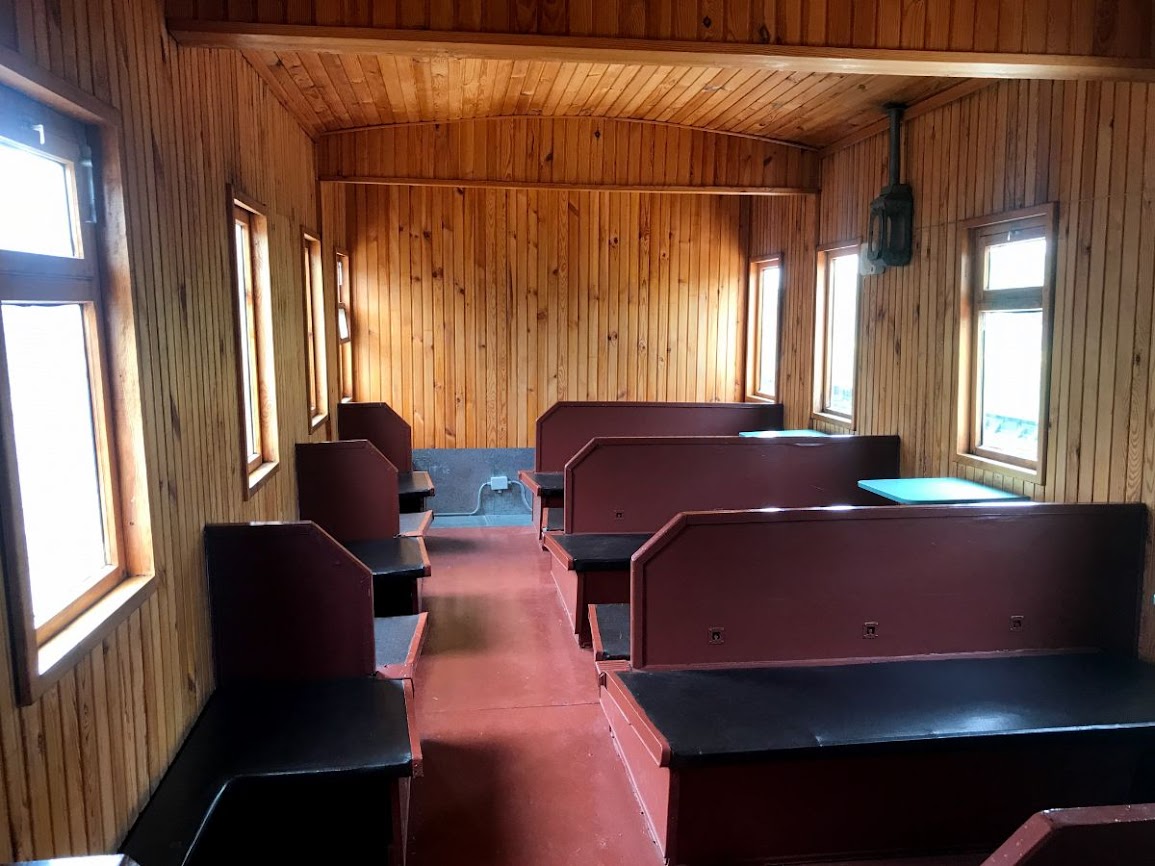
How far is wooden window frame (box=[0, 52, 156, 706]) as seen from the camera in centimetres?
161

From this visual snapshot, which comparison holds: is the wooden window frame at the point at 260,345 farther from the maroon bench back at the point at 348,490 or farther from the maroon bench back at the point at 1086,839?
the maroon bench back at the point at 1086,839

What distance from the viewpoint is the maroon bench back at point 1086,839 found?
131cm

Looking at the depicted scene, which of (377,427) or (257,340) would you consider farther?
(377,427)

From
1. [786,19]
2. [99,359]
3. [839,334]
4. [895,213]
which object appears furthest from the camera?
[839,334]

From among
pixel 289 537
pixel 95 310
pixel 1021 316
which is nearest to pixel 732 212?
pixel 1021 316

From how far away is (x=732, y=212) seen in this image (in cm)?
680

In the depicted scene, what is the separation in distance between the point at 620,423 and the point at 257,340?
280 cm

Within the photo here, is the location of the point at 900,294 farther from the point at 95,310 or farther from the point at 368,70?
the point at 95,310

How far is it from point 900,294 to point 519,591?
2.66 m

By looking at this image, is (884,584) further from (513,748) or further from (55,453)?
(55,453)

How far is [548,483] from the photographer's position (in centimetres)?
520

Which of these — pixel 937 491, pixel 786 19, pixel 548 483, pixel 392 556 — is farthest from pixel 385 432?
pixel 786 19

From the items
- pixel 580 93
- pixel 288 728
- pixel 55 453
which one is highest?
pixel 580 93

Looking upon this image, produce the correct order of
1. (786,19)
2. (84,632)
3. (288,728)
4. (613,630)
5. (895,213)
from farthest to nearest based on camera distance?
(895,213), (613,630), (786,19), (288,728), (84,632)
